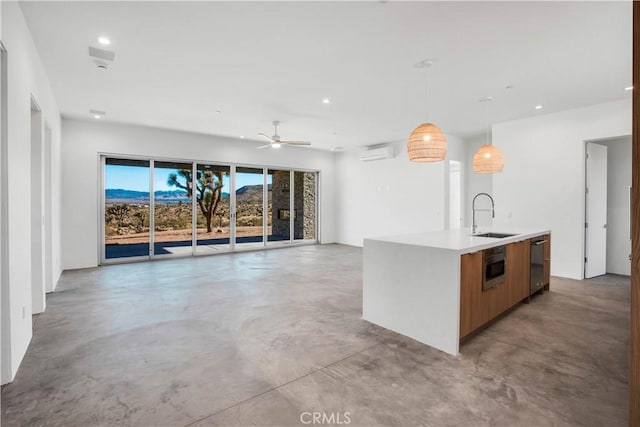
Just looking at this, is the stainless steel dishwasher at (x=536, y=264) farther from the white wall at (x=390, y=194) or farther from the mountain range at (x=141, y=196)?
the mountain range at (x=141, y=196)

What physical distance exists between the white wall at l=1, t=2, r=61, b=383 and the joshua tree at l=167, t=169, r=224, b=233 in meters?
4.69

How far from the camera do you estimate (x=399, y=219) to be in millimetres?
8594

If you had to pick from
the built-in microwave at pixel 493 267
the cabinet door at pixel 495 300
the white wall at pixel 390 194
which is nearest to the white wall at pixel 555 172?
the white wall at pixel 390 194

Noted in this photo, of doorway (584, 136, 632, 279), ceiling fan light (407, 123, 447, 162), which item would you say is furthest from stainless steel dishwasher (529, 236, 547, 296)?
ceiling fan light (407, 123, 447, 162)

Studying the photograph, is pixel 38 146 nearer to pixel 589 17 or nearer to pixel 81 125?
pixel 81 125

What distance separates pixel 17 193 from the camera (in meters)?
2.61

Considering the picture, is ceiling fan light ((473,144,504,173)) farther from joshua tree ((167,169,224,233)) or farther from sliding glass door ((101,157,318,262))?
joshua tree ((167,169,224,233))

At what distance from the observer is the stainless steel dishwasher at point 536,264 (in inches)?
167

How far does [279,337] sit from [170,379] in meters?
1.04

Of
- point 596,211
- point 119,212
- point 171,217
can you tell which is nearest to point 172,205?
point 171,217

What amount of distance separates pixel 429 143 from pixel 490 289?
1662 mm

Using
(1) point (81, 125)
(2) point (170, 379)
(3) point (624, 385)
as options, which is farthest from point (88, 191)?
(3) point (624, 385)

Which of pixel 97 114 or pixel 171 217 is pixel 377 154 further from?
pixel 97 114

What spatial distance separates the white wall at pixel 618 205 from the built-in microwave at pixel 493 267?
4.21 metres
